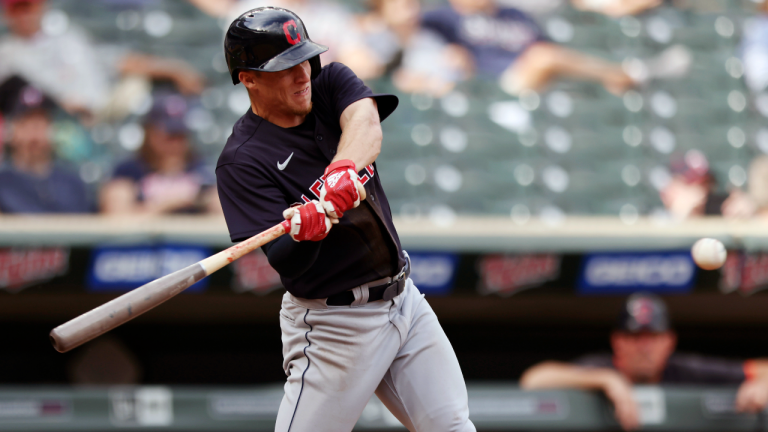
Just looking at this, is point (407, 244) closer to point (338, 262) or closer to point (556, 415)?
point (556, 415)

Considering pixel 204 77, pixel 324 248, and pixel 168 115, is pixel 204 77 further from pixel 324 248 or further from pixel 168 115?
pixel 324 248

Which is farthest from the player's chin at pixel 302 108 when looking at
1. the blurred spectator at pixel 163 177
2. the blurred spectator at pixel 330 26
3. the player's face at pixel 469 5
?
the player's face at pixel 469 5

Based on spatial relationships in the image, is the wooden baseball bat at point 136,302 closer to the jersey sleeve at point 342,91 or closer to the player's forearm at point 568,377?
the jersey sleeve at point 342,91

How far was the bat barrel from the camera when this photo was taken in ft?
5.56

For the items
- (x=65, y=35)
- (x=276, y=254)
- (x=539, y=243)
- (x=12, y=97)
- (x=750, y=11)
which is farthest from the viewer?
(x=750, y=11)

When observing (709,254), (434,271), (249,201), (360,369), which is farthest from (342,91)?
(434,271)

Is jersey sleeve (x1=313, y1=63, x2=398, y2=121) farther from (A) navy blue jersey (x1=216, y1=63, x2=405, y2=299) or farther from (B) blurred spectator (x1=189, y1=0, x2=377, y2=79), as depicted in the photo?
(B) blurred spectator (x1=189, y1=0, x2=377, y2=79)

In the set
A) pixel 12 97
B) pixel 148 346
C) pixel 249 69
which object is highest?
pixel 249 69

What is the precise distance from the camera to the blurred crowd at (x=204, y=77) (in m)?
3.91

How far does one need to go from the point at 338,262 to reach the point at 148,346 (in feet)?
9.20

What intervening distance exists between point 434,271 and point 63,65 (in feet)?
7.49

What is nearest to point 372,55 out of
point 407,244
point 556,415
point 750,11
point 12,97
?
point 407,244

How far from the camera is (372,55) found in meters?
4.73

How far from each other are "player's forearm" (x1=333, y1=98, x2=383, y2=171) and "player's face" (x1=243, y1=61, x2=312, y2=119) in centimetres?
10
